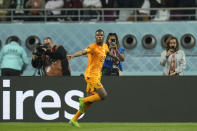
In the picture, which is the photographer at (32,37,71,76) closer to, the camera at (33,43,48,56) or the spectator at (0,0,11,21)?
the camera at (33,43,48,56)

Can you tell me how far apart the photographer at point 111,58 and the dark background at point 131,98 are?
6.1 inches

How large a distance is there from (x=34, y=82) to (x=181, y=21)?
8241 mm

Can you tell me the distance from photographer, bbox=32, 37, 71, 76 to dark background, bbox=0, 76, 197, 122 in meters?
0.66

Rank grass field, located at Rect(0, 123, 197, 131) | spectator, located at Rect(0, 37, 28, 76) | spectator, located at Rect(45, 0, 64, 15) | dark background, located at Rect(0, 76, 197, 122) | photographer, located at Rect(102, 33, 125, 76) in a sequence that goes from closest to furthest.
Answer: grass field, located at Rect(0, 123, 197, 131)
photographer, located at Rect(102, 33, 125, 76)
dark background, located at Rect(0, 76, 197, 122)
spectator, located at Rect(0, 37, 28, 76)
spectator, located at Rect(45, 0, 64, 15)

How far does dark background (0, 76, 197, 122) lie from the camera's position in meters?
16.3

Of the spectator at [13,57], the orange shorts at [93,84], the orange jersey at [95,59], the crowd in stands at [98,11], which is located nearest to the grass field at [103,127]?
the orange shorts at [93,84]

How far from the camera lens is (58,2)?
23531mm

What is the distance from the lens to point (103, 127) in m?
14.8

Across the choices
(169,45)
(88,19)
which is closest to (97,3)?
(88,19)

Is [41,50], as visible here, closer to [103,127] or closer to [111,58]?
[111,58]

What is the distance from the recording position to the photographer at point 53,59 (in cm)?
1691

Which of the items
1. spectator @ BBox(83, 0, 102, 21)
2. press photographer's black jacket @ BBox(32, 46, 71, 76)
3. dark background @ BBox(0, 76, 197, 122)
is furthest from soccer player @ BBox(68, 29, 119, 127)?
spectator @ BBox(83, 0, 102, 21)

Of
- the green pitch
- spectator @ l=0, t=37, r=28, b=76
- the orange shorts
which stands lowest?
the green pitch

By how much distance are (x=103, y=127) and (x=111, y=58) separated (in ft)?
6.24
